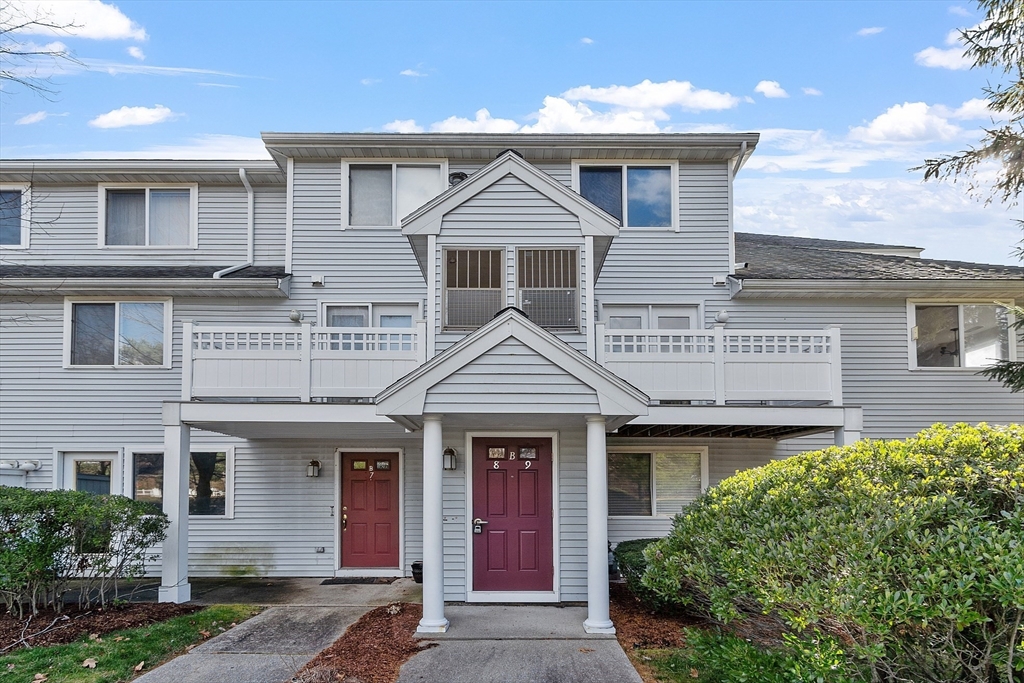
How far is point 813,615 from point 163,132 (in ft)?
59.5

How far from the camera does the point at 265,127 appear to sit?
41.8 ft

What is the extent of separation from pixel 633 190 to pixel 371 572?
332 inches

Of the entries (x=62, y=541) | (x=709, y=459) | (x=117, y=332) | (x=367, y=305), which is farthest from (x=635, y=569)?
(x=117, y=332)

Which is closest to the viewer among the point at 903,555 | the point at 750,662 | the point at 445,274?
the point at 903,555

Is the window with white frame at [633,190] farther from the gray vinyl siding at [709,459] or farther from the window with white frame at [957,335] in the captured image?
the window with white frame at [957,335]

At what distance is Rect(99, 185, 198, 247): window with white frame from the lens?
1346 centimetres

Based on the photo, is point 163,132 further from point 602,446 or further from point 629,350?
point 602,446

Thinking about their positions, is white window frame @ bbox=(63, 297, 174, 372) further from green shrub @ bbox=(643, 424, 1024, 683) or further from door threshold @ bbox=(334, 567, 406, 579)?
green shrub @ bbox=(643, 424, 1024, 683)

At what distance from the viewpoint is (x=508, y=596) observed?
393 inches

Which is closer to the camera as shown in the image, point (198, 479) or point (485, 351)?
point (485, 351)

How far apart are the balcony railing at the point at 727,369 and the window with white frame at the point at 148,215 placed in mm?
8609

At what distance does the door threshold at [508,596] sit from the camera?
9969 mm

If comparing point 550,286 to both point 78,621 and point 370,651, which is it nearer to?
point 370,651

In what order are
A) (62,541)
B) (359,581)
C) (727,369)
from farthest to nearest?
(359,581) → (727,369) → (62,541)
